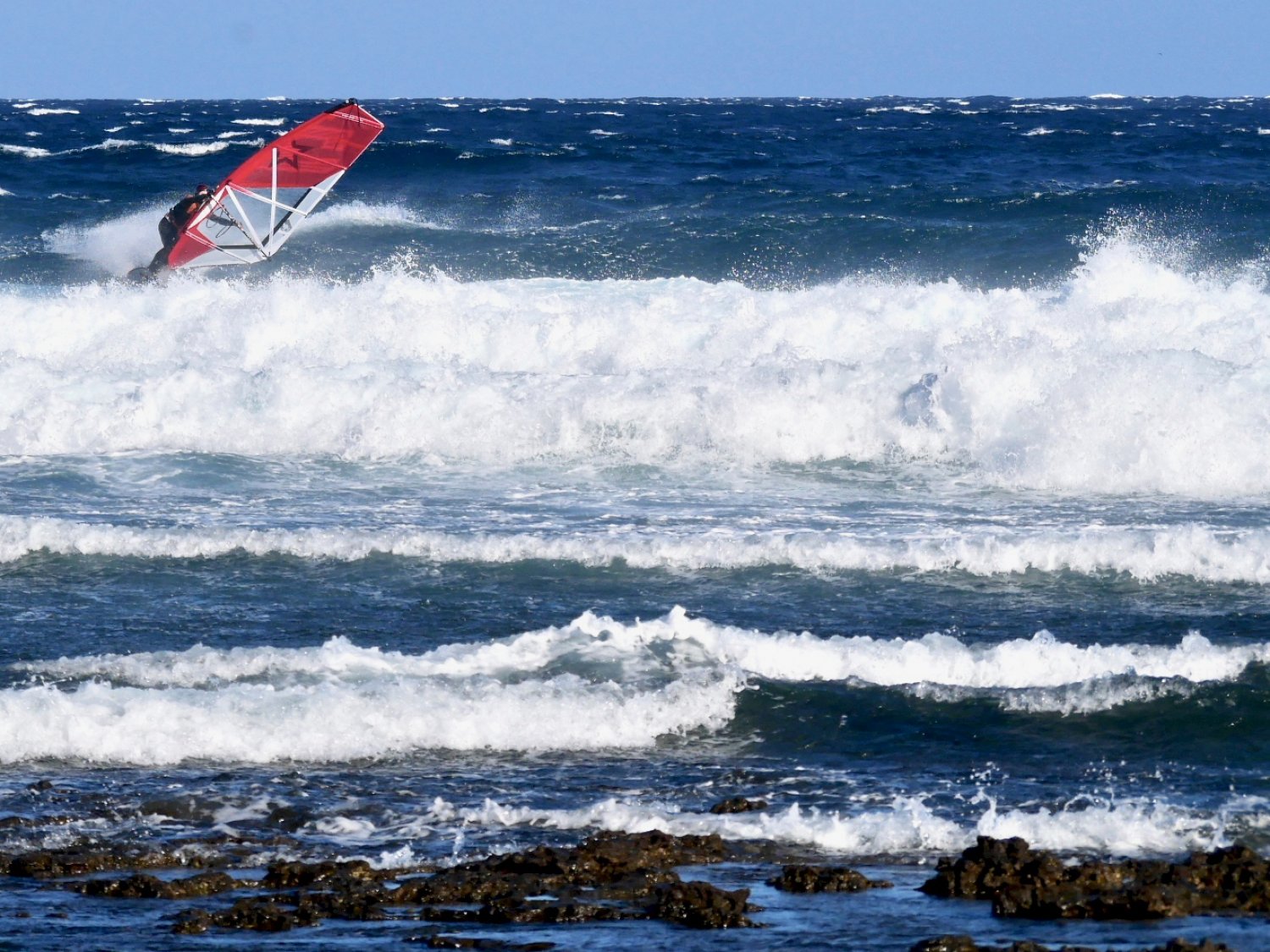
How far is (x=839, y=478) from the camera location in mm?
13938

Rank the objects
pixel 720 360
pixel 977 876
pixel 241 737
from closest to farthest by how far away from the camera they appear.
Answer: pixel 977 876 → pixel 241 737 → pixel 720 360

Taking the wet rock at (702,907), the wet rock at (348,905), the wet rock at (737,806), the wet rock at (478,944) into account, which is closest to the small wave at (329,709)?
the wet rock at (737,806)

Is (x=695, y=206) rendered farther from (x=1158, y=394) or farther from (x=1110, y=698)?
(x=1110, y=698)

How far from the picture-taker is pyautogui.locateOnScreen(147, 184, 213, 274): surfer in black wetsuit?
21.9 meters

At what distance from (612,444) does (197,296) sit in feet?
25.9

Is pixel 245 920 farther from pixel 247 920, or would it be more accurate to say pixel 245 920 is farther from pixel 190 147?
pixel 190 147

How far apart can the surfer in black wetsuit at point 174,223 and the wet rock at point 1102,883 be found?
59.1 feet

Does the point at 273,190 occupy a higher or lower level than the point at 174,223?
higher

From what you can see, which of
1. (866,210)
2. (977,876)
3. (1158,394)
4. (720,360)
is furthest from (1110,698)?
(866,210)

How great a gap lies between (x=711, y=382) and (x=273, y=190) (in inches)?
358

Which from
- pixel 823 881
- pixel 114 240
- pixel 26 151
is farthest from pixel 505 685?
pixel 26 151

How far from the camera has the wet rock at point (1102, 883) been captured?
213 inches

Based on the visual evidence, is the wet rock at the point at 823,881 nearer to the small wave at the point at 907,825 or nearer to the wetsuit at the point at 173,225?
the small wave at the point at 907,825

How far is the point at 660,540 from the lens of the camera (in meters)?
11.2
